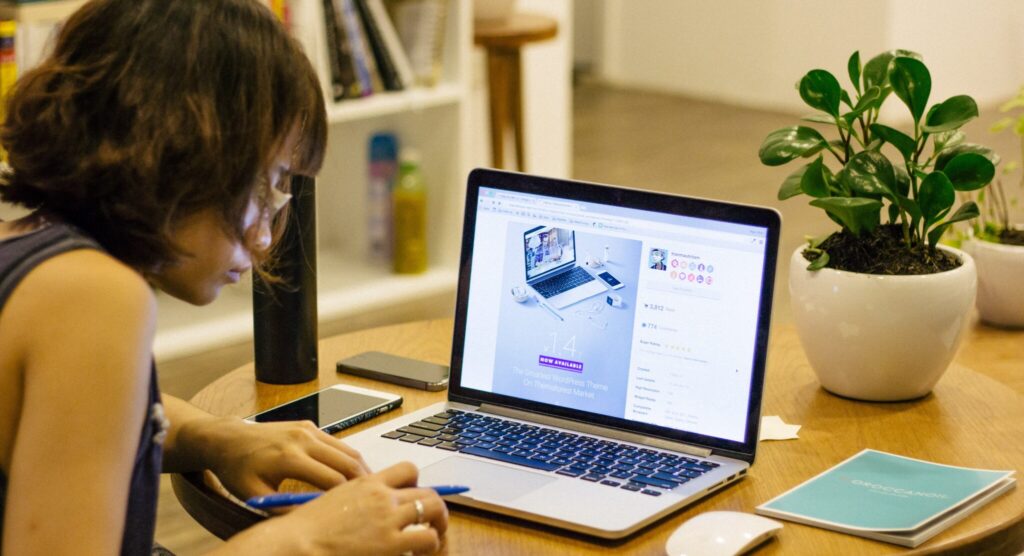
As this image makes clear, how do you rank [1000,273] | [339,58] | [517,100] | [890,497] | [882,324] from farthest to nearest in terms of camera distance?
[517,100] < [339,58] < [1000,273] < [882,324] < [890,497]

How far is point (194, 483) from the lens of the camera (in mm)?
1198

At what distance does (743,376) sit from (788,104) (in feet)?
15.8

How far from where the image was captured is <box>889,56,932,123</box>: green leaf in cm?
136

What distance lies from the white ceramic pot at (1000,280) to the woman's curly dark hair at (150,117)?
1.13 m

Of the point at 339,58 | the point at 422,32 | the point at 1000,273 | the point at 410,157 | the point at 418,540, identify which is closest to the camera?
the point at 418,540

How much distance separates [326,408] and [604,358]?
301 millimetres

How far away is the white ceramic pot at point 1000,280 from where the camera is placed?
1.77 m

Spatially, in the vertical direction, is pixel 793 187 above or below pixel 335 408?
above

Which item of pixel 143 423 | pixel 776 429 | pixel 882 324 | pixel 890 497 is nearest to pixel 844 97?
pixel 882 324

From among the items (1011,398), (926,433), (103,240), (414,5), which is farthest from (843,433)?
(414,5)

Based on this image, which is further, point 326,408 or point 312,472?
point 326,408

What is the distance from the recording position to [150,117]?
3.16 ft

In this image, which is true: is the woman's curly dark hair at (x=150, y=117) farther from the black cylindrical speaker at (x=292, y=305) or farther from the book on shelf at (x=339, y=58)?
the book on shelf at (x=339, y=58)

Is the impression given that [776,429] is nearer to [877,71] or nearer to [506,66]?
[877,71]
